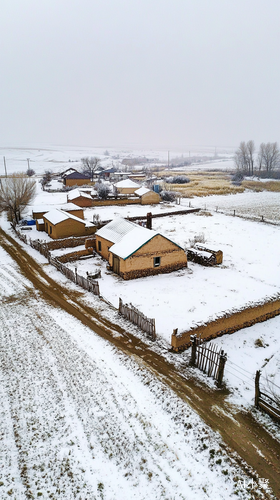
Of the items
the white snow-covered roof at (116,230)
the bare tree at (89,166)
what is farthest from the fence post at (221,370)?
the bare tree at (89,166)

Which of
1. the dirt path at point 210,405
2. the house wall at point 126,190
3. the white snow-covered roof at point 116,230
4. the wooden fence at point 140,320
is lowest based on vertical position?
the dirt path at point 210,405

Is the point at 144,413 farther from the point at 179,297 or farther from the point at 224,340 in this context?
the point at 179,297

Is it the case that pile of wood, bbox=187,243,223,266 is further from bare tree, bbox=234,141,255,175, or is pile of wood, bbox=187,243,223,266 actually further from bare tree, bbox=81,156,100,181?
bare tree, bbox=234,141,255,175

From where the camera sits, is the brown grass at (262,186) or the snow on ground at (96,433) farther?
the brown grass at (262,186)

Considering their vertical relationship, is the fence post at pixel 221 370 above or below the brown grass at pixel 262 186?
below

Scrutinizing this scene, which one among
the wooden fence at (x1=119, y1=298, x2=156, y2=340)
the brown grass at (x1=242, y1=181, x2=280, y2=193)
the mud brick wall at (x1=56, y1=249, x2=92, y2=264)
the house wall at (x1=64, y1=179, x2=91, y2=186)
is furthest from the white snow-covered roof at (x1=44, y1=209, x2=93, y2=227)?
the brown grass at (x1=242, y1=181, x2=280, y2=193)

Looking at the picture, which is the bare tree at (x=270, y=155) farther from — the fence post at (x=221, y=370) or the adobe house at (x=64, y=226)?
the fence post at (x=221, y=370)
